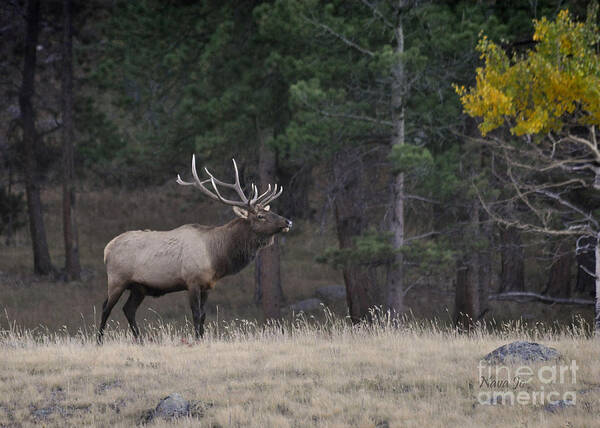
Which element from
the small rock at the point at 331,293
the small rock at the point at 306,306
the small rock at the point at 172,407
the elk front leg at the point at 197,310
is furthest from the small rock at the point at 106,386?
the small rock at the point at 331,293

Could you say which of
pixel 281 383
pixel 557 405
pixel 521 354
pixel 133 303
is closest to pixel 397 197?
pixel 133 303

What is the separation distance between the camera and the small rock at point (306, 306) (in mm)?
22234

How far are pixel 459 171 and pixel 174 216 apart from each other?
23532 millimetres

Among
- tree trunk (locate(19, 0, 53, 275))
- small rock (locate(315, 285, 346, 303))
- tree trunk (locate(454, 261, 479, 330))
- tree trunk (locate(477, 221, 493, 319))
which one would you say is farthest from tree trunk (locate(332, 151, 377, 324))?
tree trunk (locate(19, 0, 53, 275))

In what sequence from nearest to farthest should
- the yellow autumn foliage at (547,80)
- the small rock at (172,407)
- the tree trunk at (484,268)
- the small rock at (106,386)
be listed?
1. the small rock at (172,407)
2. the small rock at (106,386)
3. the yellow autumn foliage at (547,80)
4. the tree trunk at (484,268)

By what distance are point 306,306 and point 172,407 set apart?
15.9 meters

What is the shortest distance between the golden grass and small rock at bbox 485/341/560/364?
19 cm

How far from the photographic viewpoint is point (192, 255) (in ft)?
37.7

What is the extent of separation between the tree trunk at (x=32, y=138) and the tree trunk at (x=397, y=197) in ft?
49.4

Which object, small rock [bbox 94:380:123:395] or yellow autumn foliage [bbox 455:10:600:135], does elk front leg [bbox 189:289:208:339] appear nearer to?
small rock [bbox 94:380:123:395]

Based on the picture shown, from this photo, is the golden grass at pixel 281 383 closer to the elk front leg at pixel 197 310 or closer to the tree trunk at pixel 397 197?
the elk front leg at pixel 197 310

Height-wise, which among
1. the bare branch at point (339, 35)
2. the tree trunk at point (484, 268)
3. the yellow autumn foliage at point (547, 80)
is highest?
the bare branch at point (339, 35)

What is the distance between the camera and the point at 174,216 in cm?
3678

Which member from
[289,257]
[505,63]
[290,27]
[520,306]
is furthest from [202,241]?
[289,257]
